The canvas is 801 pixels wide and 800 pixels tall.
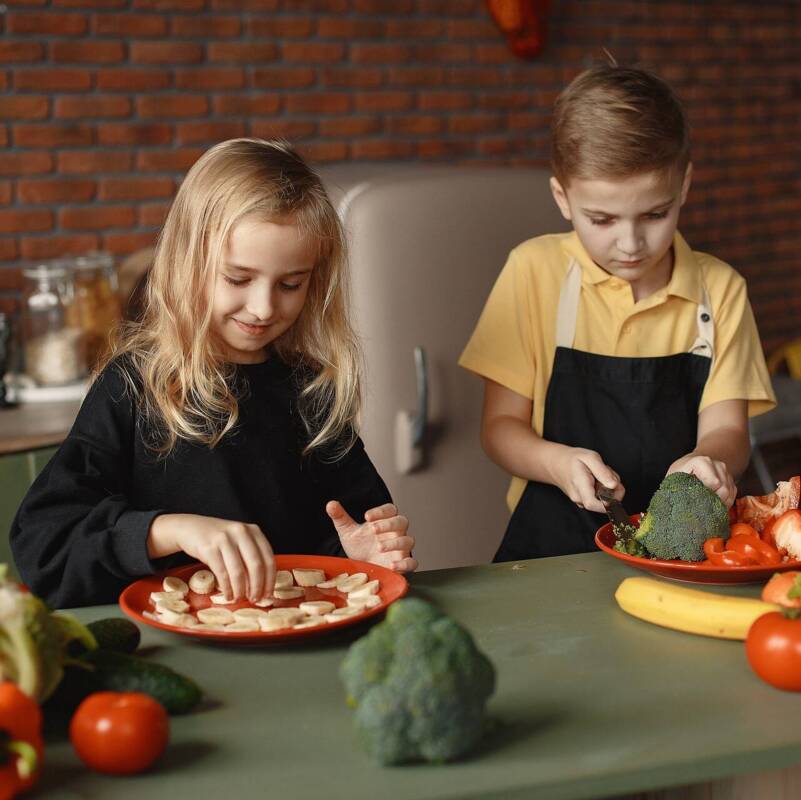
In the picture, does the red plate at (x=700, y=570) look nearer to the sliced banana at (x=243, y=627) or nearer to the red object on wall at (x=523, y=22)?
the sliced banana at (x=243, y=627)

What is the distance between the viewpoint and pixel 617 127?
72.6 inches

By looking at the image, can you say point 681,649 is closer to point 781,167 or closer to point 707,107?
point 707,107

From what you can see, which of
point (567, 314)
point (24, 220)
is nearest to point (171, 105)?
point (24, 220)

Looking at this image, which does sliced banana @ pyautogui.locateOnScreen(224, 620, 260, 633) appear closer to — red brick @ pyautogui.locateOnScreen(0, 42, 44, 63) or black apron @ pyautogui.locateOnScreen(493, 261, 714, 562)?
black apron @ pyautogui.locateOnScreen(493, 261, 714, 562)

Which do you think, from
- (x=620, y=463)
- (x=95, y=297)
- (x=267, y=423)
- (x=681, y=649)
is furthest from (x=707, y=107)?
(x=681, y=649)

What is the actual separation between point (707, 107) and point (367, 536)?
3635 mm

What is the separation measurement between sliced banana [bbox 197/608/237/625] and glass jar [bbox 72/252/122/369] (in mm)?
2074

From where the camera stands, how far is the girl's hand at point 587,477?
1652 mm

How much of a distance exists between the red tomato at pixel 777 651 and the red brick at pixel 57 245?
2.87 m

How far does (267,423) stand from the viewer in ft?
5.84

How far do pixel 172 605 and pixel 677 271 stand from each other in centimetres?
111

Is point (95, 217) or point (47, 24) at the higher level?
point (47, 24)

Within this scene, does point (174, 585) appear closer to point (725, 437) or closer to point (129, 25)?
point (725, 437)

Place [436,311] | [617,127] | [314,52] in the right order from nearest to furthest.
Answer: [617,127], [436,311], [314,52]
